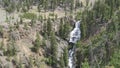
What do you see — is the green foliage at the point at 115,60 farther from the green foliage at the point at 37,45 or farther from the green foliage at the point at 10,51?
the green foliage at the point at 10,51

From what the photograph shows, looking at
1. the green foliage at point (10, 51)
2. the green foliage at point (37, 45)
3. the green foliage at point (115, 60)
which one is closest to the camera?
the green foliage at point (115, 60)

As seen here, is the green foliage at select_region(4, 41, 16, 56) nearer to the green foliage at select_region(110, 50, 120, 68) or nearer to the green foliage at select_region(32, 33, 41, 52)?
the green foliage at select_region(32, 33, 41, 52)

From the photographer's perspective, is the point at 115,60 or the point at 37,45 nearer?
the point at 115,60

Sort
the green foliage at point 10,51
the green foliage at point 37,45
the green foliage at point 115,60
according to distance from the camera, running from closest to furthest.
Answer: the green foliage at point 115,60
the green foliage at point 10,51
the green foliage at point 37,45

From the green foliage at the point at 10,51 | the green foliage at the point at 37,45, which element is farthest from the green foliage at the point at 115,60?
the green foliage at the point at 10,51

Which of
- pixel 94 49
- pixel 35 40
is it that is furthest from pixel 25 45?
pixel 94 49

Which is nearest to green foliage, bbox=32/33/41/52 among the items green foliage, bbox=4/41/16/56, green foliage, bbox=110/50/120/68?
green foliage, bbox=4/41/16/56

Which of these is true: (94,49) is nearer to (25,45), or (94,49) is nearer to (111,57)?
(111,57)

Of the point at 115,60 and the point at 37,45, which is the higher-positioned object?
the point at 37,45

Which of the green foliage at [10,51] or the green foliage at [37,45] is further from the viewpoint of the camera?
the green foliage at [37,45]

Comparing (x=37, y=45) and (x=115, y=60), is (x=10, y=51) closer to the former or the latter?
(x=37, y=45)

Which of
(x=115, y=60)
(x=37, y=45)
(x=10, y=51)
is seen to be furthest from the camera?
(x=37, y=45)

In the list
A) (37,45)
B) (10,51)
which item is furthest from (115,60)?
(10,51)
